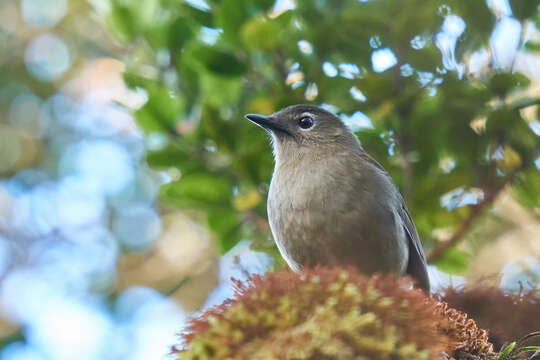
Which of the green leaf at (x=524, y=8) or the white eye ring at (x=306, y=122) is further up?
the white eye ring at (x=306, y=122)

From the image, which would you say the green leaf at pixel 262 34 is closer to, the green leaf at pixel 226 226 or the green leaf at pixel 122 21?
the green leaf at pixel 122 21

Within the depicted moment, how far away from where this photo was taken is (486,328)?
2.96 metres

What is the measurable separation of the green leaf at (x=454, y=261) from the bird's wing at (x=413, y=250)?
0.35 ft

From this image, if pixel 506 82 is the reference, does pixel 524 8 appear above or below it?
above

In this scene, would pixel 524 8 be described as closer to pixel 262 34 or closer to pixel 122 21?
pixel 262 34

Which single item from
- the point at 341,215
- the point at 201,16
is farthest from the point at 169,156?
the point at 341,215

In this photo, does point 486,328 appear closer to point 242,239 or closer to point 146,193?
point 242,239

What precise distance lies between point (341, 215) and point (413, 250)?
2.87 feet

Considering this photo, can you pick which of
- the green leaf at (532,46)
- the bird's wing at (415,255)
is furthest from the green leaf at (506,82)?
the bird's wing at (415,255)

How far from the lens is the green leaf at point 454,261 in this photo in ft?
12.4

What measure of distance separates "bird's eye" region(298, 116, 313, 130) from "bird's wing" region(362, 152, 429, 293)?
594mm

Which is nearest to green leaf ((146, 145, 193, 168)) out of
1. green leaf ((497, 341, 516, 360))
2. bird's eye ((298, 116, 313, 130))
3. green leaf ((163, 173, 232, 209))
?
green leaf ((163, 173, 232, 209))

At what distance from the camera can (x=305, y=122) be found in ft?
14.3

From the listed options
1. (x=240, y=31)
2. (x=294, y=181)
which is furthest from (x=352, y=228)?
(x=240, y=31)
